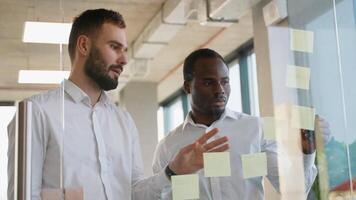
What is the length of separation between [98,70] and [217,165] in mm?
486

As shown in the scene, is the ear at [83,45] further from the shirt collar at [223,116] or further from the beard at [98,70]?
the shirt collar at [223,116]

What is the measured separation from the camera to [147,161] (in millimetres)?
1728

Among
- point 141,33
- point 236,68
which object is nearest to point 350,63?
point 236,68

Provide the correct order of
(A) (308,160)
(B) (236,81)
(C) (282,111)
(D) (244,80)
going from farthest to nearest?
1. (D) (244,80)
2. (B) (236,81)
3. (C) (282,111)
4. (A) (308,160)

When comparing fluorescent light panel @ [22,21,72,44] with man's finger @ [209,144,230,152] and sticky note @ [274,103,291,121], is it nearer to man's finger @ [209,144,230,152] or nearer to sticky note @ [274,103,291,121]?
man's finger @ [209,144,230,152]

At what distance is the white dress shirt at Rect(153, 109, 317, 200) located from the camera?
1.56 m

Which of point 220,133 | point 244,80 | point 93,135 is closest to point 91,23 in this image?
point 93,135

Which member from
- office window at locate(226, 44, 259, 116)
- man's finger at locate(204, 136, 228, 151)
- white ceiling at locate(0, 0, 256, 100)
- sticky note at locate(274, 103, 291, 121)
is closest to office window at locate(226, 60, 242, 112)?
office window at locate(226, 44, 259, 116)

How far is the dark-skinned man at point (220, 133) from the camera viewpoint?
157 cm

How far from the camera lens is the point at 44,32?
218 centimetres

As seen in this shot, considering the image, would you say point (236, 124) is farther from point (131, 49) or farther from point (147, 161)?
point (131, 49)

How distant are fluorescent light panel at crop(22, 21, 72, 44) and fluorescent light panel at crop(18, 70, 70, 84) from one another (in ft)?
0.40

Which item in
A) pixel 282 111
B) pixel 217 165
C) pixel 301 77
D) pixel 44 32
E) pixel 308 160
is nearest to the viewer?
pixel 217 165

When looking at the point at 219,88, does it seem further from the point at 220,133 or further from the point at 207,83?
the point at 220,133
